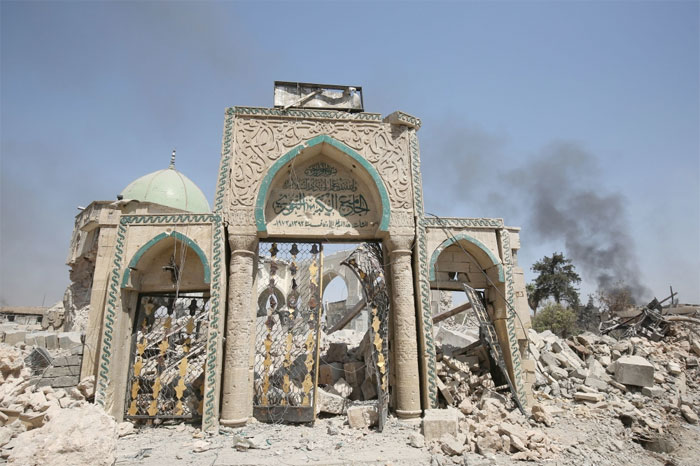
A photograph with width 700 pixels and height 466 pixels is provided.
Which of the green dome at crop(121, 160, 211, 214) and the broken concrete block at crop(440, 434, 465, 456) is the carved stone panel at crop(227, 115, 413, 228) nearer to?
the broken concrete block at crop(440, 434, 465, 456)

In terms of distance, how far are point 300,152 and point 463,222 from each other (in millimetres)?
3698

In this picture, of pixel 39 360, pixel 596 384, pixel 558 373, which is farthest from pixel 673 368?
pixel 39 360

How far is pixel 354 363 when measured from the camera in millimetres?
9008

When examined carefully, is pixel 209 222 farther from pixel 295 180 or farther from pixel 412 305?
pixel 412 305

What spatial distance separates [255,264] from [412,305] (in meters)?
3.18

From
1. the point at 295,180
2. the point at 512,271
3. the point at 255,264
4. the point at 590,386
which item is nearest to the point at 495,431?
the point at 512,271

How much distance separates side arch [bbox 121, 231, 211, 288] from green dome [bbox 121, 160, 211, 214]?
353 inches

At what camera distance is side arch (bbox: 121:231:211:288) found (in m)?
7.54

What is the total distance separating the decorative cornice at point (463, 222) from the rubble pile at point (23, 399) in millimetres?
6570

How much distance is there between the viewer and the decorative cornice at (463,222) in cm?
830

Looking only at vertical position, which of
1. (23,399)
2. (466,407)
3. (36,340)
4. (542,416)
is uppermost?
(36,340)

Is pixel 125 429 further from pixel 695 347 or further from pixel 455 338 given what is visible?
pixel 695 347

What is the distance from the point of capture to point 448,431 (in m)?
6.25

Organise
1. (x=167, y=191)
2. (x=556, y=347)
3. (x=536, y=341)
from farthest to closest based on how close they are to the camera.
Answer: (x=167, y=191) < (x=536, y=341) < (x=556, y=347)
